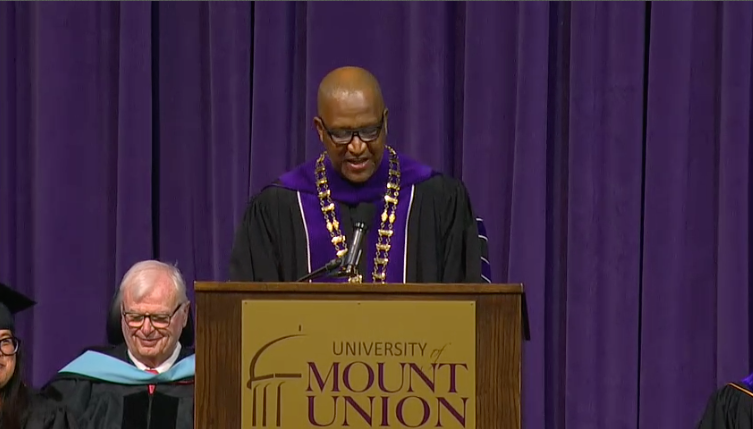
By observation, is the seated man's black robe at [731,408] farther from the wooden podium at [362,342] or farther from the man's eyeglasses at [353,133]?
the wooden podium at [362,342]

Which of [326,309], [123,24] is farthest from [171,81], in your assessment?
[326,309]

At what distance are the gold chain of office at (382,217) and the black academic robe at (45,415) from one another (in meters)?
1.06

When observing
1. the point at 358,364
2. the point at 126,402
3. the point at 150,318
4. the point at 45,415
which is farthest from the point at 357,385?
the point at 126,402

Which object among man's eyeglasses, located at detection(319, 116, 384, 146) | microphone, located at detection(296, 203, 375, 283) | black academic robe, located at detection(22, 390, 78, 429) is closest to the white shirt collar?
black academic robe, located at detection(22, 390, 78, 429)

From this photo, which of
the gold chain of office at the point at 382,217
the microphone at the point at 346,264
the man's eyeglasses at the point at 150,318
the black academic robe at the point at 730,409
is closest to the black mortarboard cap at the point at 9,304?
the man's eyeglasses at the point at 150,318

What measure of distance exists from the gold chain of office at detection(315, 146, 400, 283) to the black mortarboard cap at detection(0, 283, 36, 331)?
107 centimetres

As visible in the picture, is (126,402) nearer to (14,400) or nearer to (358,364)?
(14,400)

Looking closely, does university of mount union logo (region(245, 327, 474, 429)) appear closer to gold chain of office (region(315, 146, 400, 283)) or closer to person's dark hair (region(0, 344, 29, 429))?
gold chain of office (region(315, 146, 400, 283))

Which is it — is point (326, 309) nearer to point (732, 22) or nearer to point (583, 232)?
point (583, 232)

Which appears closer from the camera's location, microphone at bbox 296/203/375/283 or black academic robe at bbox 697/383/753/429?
microphone at bbox 296/203/375/283

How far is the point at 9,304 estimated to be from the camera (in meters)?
4.30

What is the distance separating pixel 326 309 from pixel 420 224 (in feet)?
3.65

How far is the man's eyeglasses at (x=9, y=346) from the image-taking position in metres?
4.04

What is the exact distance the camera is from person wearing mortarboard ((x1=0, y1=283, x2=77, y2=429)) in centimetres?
404
